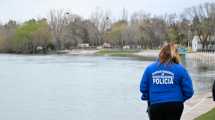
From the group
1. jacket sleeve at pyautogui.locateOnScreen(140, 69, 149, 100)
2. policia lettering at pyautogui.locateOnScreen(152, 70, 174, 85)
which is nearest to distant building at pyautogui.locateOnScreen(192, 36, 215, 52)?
jacket sleeve at pyautogui.locateOnScreen(140, 69, 149, 100)

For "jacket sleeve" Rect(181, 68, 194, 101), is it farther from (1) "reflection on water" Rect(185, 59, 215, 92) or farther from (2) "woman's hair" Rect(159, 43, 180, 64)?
(1) "reflection on water" Rect(185, 59, 215, 92)

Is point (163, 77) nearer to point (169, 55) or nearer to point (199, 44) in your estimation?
point (169, 55)

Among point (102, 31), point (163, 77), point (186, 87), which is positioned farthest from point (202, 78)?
point (102, 31)

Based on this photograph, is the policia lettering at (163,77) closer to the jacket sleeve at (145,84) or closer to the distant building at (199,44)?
the jacket sleeve at (145,84)

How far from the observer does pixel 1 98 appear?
29484mm

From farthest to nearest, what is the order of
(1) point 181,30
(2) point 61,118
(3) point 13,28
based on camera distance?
(3) point 13,28, (1) point 181,30, (2) point 61,118

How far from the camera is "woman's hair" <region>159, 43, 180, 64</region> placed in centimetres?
758

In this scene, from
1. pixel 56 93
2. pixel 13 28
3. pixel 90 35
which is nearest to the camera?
pixel 56 93

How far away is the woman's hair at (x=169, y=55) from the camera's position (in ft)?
24.9

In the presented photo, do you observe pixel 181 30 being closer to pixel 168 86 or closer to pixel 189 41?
pixel 189 41

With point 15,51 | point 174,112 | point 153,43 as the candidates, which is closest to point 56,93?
point 174,112

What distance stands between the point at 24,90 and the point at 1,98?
5347mm

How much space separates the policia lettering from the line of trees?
123m

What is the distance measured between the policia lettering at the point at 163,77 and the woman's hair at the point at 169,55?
18cm
